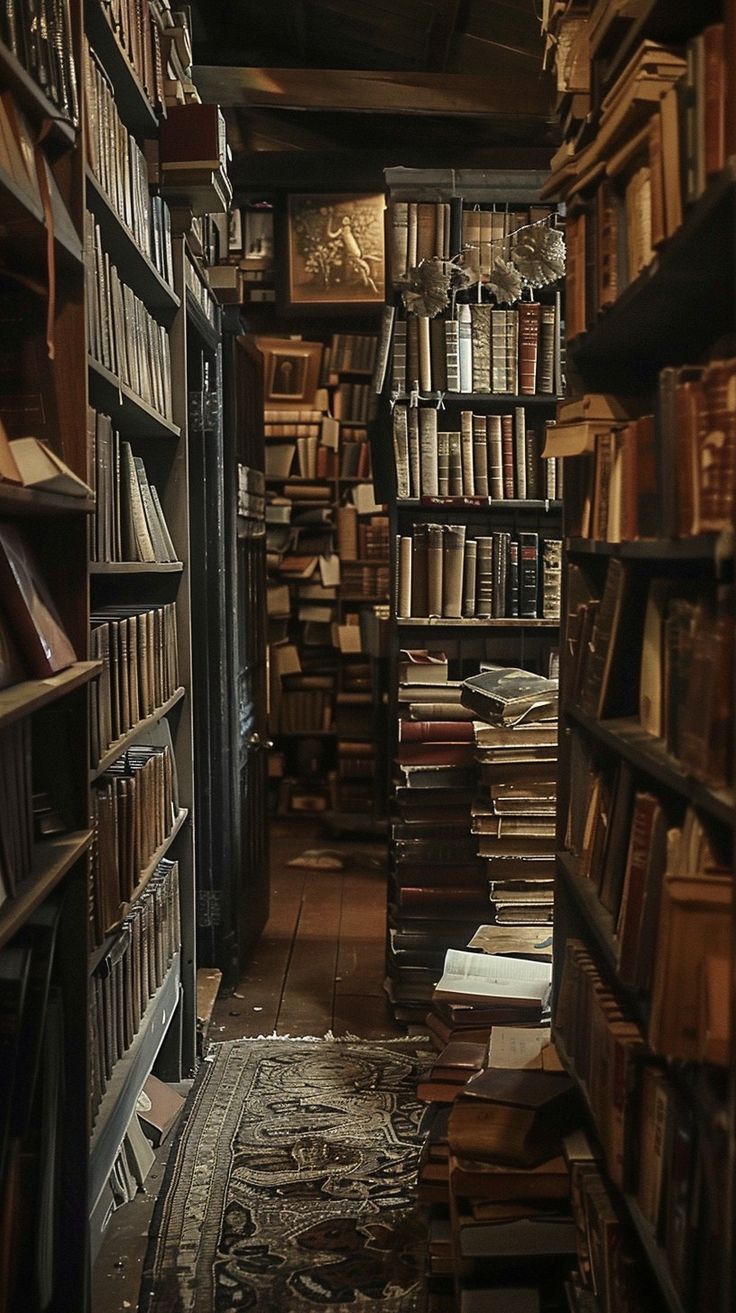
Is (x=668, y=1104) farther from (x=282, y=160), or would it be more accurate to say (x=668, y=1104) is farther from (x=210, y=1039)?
(x=282, y=160)

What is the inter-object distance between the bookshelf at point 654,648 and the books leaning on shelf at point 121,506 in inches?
35.6

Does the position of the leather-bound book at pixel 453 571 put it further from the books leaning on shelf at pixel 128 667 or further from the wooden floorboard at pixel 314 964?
the wooden floorboard at pixel 314 964

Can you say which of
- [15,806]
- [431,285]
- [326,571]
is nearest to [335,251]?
[326,571]

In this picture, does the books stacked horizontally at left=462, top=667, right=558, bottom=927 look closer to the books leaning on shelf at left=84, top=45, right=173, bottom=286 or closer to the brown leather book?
the brown leather book

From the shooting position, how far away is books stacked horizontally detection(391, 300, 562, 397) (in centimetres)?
424

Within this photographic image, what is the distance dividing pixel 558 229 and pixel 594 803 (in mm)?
2710

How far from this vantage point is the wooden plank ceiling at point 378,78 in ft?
15.4

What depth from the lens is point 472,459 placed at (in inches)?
169

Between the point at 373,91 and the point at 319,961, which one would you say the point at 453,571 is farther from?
the point at 373,91

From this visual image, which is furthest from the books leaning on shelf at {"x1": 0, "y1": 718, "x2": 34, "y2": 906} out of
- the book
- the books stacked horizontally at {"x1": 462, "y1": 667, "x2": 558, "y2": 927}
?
the books stacked horizontally at {"x1": 462, "y1": 667, "x2": 558, "y2": 927}

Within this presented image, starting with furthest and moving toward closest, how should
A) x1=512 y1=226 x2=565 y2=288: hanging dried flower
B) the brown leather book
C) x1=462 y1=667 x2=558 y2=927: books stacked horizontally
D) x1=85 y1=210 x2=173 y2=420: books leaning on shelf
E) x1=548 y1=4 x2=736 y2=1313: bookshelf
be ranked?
1. the brown leather book
2. x1=512 y1=226 x2=565 y2=288: hanging dried flower
3. x1=462 y1=667 x2=558 y2=927: books stacked horizontally
4. x1=85 y1=210 x2=173 y2=420: books leaning on shelf
5. x1=548 y1=4 x2=736 y2=1313: bookshelf

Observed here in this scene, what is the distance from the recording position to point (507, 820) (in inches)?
157

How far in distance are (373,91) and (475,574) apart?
1928mm

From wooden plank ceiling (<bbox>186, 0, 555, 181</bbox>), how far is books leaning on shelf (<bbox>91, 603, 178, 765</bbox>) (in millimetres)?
2437
